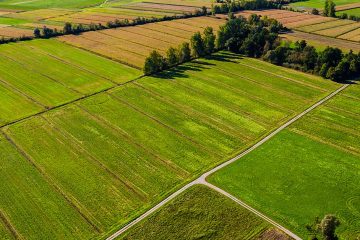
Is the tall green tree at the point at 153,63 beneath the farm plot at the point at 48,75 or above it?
above

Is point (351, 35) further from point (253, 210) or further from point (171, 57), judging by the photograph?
point (253, 210)

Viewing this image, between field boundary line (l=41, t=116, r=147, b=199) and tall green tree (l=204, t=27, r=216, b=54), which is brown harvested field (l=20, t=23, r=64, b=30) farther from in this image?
field boundary line (l=41, t=116, r=147, b=199)

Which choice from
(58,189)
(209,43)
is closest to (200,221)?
(58,189)

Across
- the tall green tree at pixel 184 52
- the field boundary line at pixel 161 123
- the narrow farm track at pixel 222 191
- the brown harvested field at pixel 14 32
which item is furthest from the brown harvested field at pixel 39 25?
the narrow farm track at pixel 222 191

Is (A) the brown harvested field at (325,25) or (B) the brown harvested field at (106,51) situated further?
(A) the brown harvested field at (325,25)

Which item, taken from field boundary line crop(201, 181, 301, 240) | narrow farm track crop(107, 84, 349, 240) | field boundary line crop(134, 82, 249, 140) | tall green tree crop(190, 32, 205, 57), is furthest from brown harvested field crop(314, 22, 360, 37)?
field boundary line crop(201, 181, 301, 240)

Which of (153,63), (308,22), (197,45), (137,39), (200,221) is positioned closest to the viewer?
(200,221)

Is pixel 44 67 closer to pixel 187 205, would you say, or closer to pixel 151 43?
pixel 151 43

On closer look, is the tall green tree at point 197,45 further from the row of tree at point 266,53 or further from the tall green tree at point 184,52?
the tall green tree at point 184,52
